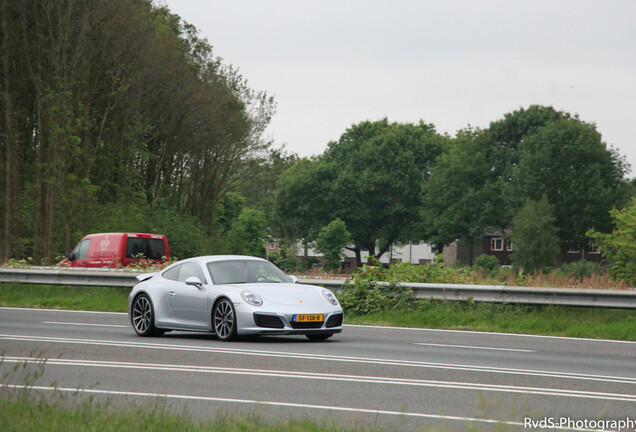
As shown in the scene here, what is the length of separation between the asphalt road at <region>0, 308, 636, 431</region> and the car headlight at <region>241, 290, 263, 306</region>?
63cm

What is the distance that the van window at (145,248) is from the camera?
1133 inches

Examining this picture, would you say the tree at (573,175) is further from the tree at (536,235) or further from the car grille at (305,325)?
the car grille at (305,325)

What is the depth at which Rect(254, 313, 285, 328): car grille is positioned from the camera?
48.0 feet

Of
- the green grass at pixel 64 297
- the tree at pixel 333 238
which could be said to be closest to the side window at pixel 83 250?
the green grass at pixel 64 297

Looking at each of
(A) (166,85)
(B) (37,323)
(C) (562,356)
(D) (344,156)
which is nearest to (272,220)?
(D) (344,156)

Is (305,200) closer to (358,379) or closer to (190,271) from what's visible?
(190,271)

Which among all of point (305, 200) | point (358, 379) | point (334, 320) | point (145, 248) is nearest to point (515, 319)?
point (334, 320)

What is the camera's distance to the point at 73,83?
39.0m

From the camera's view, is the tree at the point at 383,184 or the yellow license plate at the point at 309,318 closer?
the yellow license plate at the point at 309,318

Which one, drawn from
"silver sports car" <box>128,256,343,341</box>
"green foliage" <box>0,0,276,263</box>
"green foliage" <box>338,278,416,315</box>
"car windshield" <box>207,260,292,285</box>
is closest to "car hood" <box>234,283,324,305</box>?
"silver sports car" <box>128,256,343,341</box>

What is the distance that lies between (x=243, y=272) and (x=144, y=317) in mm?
1903

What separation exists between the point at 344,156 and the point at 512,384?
3160 inches

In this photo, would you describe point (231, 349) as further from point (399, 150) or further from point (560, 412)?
point (399, 150)

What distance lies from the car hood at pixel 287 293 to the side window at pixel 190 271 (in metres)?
1.03
